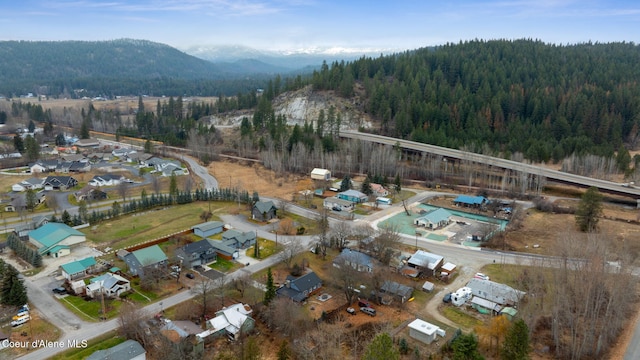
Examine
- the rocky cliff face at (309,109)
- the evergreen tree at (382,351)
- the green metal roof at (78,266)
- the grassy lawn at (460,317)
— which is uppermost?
the rocky cliff face at (309,109)

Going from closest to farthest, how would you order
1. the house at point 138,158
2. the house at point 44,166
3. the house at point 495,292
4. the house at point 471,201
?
the house at point 495,292 → the house at point 471,201 → the house at point 44,166 → the house at point 138,158

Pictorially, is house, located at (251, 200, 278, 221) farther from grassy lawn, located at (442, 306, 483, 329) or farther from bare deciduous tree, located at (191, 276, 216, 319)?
grassy lawn, located at (442, 306, 483, 329)

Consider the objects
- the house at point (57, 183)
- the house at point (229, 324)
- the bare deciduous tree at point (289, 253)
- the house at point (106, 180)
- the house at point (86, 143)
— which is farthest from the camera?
the house at point (86, 143)

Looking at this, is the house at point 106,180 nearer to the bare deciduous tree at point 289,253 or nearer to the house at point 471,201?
the bare deciduous tree at point 289,253

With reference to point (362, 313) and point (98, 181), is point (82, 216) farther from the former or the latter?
point (362, 313)

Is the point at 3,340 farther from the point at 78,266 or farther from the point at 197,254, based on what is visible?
the point at 197,254

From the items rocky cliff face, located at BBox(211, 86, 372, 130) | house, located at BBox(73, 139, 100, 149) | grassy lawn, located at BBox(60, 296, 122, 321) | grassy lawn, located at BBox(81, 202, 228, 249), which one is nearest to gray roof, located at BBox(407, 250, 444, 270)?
grassy lawn, located at BBox(60, 296, 122, 321)

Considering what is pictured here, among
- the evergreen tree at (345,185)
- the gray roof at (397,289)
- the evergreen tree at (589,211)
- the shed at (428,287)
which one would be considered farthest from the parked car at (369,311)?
the evergreen tree at (345,185)

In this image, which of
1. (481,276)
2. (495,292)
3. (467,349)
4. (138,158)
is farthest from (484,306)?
(138,158)
